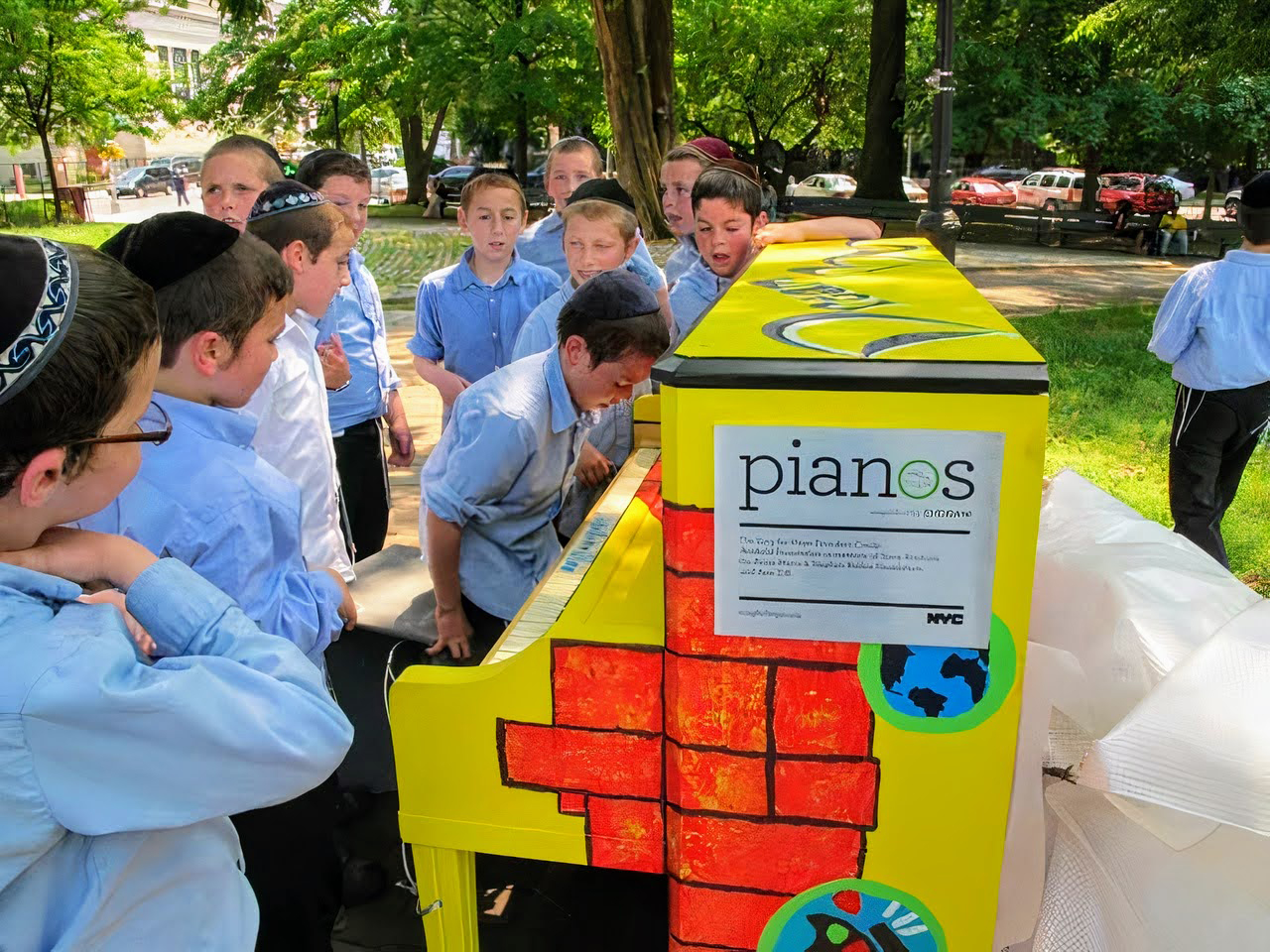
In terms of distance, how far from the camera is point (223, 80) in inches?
1563

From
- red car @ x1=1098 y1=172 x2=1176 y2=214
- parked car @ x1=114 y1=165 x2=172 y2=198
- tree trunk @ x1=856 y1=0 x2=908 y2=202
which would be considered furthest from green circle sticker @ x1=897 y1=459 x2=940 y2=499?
parked car @ x1=114 y1=165 x2=172 y2=198

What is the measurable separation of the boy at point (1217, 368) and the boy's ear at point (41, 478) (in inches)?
178

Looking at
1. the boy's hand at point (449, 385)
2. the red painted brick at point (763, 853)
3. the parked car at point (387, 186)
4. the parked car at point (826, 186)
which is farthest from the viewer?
the parked car at point (387, 186)

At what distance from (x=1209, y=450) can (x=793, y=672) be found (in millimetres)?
3860

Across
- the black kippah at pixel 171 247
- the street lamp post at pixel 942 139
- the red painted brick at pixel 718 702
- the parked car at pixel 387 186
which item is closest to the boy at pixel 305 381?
the black kippah at pixel 171 247

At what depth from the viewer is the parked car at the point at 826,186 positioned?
103ft

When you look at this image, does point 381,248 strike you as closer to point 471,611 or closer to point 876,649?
point 471,611

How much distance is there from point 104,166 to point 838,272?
53.7 m

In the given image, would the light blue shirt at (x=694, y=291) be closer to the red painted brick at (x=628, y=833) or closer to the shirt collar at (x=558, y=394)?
the shirt collar at (x=558, y=394)

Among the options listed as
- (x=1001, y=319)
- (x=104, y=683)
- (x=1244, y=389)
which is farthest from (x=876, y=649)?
(x=1244, y=389)

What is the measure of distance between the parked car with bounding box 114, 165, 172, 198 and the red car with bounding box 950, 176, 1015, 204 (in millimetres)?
30324

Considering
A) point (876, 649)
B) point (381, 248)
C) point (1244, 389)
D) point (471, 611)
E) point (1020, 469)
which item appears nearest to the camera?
point (1020, 469)

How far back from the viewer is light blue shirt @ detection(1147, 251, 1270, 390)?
Answer: 459 cm

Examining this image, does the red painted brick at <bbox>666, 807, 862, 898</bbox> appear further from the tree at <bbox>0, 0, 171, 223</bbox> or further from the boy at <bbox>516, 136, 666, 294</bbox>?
the tree at <bbox>0, 0, 171, 223</bbox>
